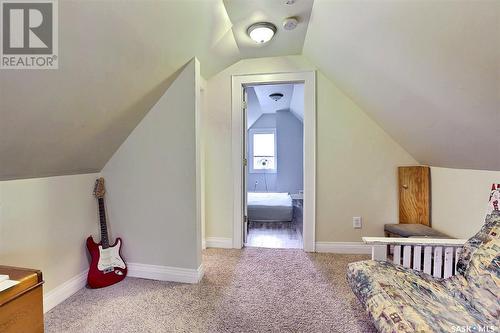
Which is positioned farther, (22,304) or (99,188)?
(99,188)

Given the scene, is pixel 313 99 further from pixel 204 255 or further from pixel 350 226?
pixel 204 255

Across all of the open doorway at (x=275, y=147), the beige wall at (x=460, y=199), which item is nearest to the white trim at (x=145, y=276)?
the beige wall at (x=460, y=199)

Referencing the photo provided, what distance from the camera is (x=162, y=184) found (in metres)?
2.04

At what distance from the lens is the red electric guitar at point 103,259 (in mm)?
1906

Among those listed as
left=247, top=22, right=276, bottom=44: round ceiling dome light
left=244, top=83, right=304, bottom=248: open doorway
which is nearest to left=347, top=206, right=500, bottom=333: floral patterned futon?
left=247, top=22, right=276, bottom=44: round ceiling dome light

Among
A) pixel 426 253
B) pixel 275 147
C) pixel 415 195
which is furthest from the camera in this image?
pixel 275 147

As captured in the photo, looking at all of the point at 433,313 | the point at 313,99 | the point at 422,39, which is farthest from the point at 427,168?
the point at 433,313

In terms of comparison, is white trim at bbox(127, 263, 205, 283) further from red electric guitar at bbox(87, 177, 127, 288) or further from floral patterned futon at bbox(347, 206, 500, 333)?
floral patterned futon at bbox(347, 206, 500, 333)

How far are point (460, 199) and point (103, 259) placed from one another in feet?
10.3

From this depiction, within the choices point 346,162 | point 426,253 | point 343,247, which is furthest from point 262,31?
point 343,247

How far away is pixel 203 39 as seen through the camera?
6.40ft

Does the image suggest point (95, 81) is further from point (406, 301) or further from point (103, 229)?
point (406, 301)

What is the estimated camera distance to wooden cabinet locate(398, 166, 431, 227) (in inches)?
94.9

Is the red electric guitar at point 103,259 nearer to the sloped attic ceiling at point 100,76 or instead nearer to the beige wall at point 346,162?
the sloped attic ceiling at point 100,76
